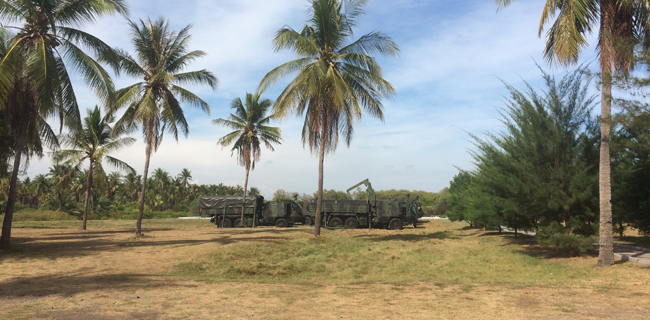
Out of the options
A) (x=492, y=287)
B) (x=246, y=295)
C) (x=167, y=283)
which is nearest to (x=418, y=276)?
(x=492, y=287)

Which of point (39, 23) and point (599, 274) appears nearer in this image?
point (599, 274)

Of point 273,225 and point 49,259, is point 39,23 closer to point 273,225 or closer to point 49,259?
point 49,259

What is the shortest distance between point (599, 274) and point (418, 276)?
160 inches

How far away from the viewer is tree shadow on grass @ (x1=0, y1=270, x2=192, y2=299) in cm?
693

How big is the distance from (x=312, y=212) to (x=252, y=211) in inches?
161

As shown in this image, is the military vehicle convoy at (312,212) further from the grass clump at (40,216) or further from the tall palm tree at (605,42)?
the grass clump at (40,216)

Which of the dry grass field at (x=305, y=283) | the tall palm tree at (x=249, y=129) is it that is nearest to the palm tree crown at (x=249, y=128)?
the tall palm tree at (x=249, y=129)

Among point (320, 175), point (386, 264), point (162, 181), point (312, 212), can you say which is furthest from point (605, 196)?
point (162, 181)

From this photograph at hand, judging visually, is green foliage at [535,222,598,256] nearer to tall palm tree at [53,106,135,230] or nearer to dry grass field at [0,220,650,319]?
dry grass field at [0,220,650,319]

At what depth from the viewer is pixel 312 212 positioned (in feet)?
91.4

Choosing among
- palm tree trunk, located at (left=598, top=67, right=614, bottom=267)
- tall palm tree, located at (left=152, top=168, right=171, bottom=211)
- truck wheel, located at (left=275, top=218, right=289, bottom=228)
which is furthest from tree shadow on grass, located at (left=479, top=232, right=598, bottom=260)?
tall palm tree, located at (left=152, top=168, right=171, bottom=211)

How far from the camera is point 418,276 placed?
10.2 meters

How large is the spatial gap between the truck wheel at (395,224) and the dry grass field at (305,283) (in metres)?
9.93

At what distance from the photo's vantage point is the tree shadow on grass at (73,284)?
22.7ft
